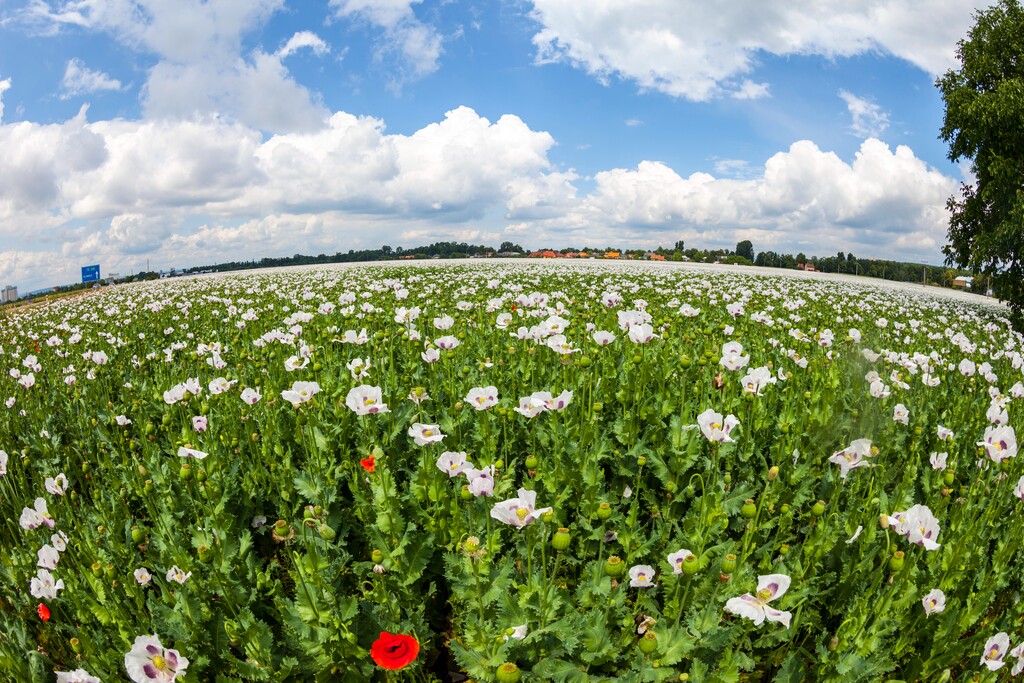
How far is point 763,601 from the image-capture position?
207 cm

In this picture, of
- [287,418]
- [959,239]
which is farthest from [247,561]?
[959,239]

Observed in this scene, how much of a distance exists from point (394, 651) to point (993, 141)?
2225 cm

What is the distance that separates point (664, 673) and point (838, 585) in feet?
3.83

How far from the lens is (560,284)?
1573 cm

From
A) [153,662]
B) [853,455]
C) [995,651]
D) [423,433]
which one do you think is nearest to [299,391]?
[423,433]

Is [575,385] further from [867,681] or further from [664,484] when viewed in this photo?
[867,681]

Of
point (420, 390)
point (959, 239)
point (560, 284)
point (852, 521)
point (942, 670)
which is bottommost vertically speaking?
point (942, 670)

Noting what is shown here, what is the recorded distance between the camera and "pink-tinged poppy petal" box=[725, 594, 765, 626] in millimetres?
1997

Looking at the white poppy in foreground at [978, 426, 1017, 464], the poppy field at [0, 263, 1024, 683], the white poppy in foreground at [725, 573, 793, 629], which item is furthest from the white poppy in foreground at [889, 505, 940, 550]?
the white poppy in foreground at [978, 426, 1017, 464]

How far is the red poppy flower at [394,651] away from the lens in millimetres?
2172

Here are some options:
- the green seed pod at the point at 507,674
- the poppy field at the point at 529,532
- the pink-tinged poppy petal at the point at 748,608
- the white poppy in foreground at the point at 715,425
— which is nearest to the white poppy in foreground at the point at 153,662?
the poppy field at the point at 529,532

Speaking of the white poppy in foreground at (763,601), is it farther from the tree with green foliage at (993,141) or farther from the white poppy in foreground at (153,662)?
→ the tree with green foliage at (993,141)

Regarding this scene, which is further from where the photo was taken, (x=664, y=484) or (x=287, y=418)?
(x=287, y=418)

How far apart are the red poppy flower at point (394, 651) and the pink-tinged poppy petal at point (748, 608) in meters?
1.28
